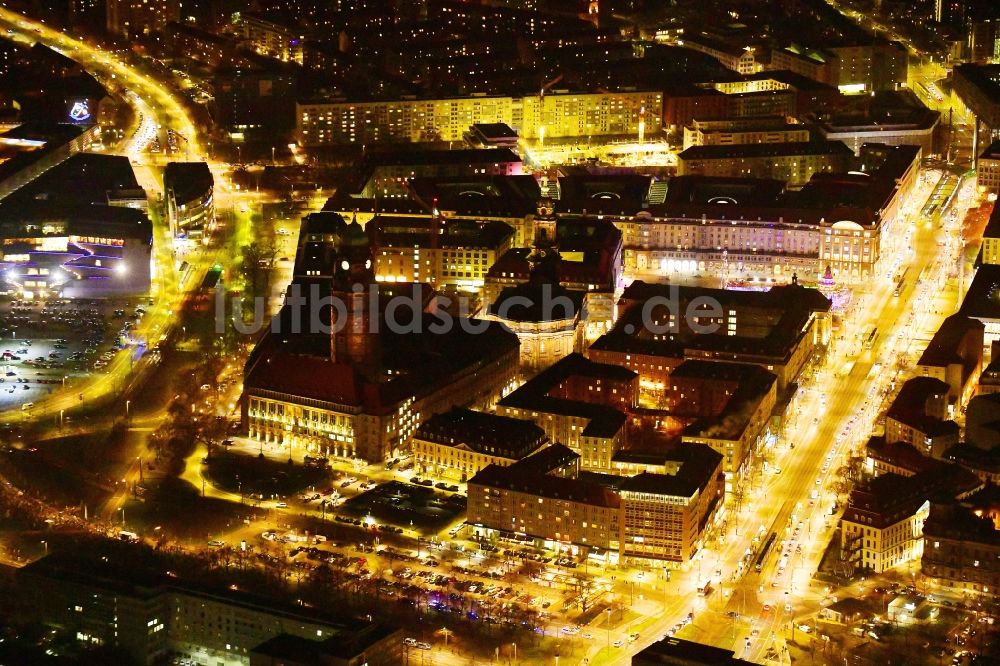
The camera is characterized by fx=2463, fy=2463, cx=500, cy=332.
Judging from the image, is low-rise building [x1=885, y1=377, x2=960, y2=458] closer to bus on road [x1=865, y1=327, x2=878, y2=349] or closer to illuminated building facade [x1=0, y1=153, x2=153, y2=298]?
bus on road [x1=865, y1=327, x2=878, y2=349]

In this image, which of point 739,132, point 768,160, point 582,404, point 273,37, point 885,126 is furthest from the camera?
point 273,37

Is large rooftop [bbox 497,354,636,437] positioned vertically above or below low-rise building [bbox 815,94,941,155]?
below

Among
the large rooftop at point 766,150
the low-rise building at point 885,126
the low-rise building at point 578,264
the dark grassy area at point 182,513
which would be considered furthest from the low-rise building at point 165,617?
the low-rise building at point 885,126

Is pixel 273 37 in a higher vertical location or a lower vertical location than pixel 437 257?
higher

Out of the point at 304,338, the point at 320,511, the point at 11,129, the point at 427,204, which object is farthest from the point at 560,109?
the point at 320,511

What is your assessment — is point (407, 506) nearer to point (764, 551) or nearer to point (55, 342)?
point (764, 551)

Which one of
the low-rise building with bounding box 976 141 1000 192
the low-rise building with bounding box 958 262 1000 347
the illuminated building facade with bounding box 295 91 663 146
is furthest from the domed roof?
the low-rise building with bounding box 976 141 1000 192

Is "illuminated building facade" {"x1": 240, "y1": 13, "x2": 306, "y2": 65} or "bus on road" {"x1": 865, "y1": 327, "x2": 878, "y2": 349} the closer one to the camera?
"bus on road" {"x1": 865, "y1": 327, "x2": 878, "y2": 349}

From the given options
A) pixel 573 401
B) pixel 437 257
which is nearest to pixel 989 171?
pixel 437 257
